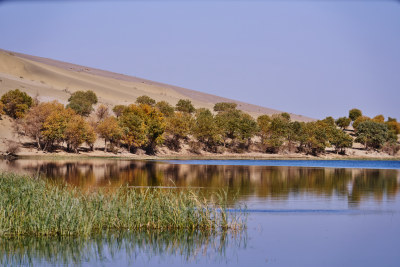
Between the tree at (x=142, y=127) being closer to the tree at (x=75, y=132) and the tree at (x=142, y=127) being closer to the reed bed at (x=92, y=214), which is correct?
the tree at (x=75, y=132)

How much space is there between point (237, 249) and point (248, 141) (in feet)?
292

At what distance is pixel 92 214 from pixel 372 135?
4379 inches

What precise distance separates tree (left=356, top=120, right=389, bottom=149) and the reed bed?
10563 cm

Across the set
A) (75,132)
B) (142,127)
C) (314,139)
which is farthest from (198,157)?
(75,132)

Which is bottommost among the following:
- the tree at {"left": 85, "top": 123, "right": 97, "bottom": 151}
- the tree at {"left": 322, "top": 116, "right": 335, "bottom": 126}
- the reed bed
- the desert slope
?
the reed bed

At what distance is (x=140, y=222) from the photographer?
22.8 metres

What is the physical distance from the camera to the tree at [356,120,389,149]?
124 m

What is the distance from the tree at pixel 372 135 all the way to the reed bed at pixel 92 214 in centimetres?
10563

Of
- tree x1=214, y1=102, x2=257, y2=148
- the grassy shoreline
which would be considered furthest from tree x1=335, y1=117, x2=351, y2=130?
tree x1=214, y1=102, x2=257, y2=148

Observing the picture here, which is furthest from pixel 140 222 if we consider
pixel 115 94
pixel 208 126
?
pixel 115 94

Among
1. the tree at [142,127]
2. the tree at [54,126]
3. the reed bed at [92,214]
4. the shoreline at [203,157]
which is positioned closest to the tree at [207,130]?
the shoreline at [203,157]

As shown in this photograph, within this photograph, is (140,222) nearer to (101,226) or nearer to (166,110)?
(101,226)

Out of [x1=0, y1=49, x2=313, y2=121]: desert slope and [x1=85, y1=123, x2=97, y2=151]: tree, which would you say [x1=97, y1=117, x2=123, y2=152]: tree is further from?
[x1=0, y1=49, x2=313, y2=121]: desert slope

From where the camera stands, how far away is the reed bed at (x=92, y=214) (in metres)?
20.9
